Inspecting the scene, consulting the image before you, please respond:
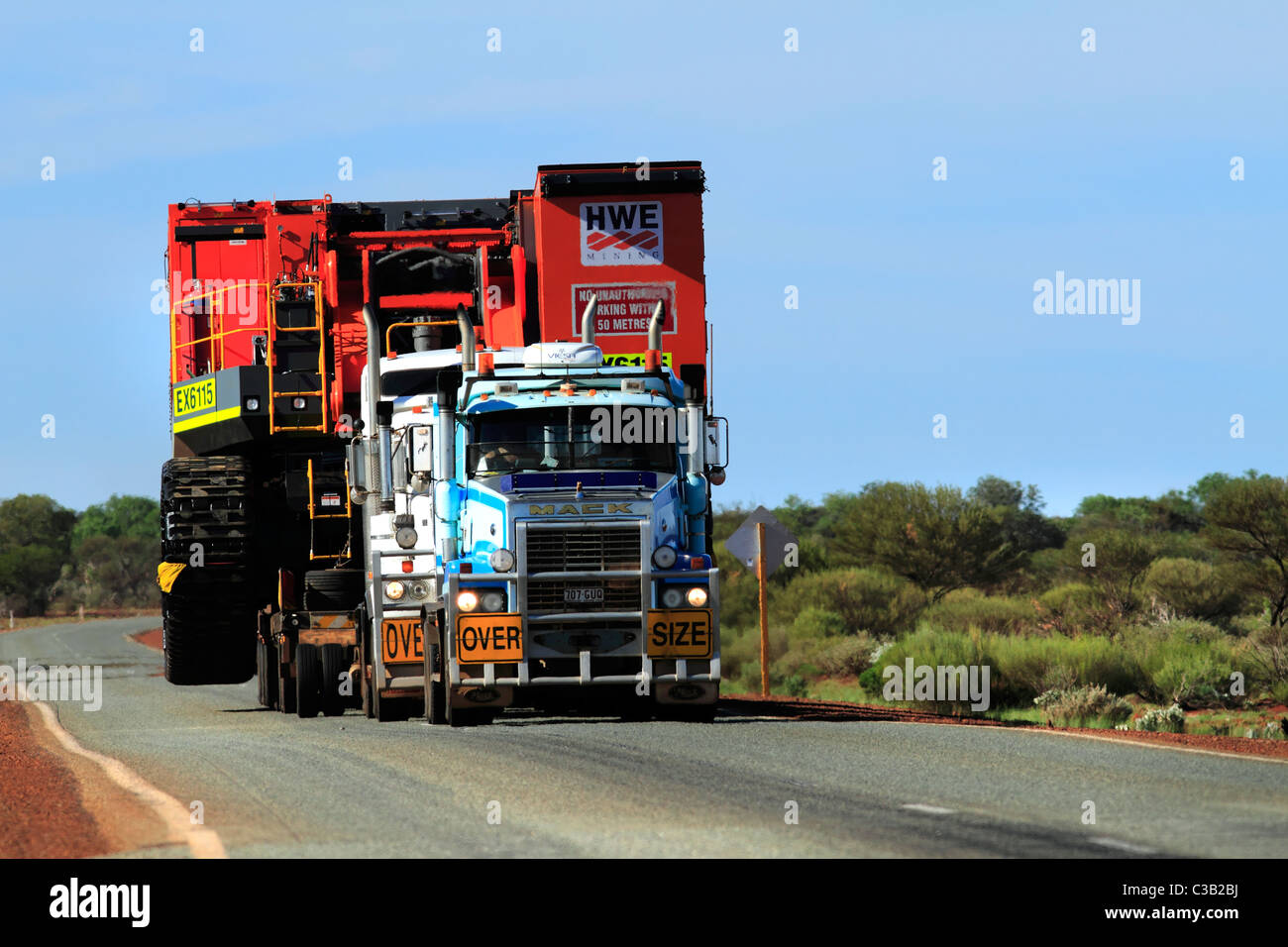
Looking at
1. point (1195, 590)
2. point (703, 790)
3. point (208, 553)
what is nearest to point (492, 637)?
point (703, 790)

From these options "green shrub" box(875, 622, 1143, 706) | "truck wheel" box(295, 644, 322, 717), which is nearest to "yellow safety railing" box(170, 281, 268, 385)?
"truck wheel" box(295, 644, 322, 717)

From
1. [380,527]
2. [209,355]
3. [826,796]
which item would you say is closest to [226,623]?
[209,355]

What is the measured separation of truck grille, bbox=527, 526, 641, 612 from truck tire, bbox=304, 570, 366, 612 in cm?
476

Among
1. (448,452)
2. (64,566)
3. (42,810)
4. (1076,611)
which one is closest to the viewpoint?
(42,810)

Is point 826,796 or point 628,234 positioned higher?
point 628,234

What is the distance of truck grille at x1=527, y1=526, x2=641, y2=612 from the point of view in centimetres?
1661

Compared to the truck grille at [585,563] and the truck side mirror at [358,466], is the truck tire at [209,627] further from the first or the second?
the truck grille at [585,563]

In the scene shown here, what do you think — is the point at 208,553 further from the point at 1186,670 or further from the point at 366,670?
the point at 1186,670

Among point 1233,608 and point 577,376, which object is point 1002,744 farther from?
point 1233,608

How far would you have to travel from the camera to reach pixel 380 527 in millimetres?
A: 18750

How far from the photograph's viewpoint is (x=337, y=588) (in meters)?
20.9

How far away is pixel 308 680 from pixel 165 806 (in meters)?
9.51

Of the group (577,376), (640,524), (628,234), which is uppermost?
(628,234)
